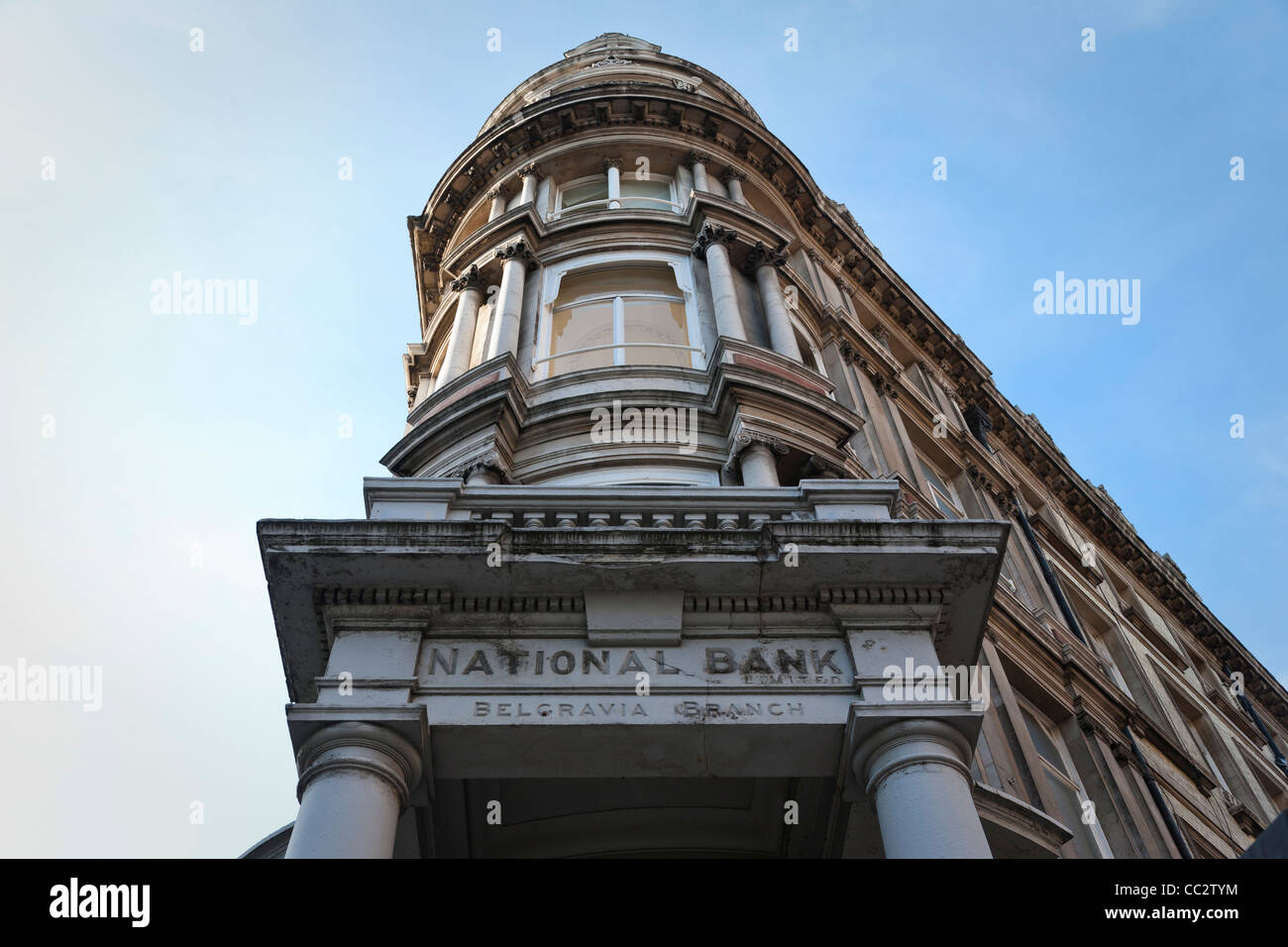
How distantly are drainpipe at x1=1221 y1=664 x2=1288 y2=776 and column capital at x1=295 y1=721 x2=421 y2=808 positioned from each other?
2835cm

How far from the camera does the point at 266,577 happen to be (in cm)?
1027

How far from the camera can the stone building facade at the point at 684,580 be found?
9547 mm

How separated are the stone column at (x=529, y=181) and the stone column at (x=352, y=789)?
1415 cm

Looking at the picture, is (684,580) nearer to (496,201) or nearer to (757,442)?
(757,442)

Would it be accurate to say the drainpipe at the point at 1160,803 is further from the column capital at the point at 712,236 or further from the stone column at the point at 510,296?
the stone column at the point at 510,296

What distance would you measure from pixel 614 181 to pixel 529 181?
155cm

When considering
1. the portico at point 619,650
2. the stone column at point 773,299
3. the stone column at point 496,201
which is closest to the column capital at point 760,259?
the stone column at point 773,299

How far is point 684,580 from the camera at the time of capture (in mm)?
10352

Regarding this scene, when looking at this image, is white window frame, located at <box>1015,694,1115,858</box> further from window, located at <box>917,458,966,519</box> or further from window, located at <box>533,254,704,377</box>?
window, located at <box>533,254,704,377</box>

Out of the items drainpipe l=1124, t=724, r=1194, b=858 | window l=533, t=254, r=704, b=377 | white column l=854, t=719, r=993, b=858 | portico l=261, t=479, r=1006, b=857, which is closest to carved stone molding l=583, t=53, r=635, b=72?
window l=533, t=254, r=704, b=377

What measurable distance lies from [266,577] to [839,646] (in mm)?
4742
